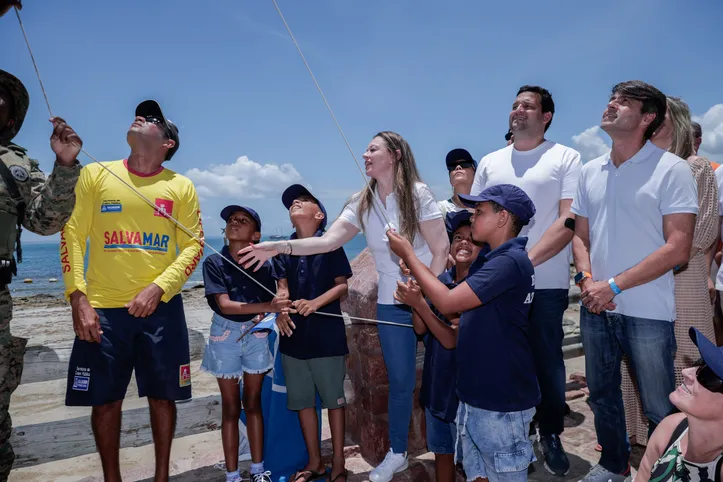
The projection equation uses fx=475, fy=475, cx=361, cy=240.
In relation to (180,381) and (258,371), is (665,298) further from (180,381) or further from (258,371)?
(180,381)

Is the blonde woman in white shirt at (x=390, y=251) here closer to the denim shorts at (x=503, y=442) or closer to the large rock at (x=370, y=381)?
the large rock at (x=370, y=381)

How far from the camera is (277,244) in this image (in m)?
3.43

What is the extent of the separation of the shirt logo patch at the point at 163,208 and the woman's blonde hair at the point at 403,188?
4.39ft

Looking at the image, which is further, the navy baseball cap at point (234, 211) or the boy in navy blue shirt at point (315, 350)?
the navy baseball cap at point (234, 211)

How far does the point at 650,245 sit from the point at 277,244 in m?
2.42

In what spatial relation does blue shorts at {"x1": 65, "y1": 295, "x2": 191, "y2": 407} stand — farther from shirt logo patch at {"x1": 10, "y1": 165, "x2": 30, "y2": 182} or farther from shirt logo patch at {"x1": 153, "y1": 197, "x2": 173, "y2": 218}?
shirt logo patch at {"x1": 10, "y1": 165, "x2": 30, "y2": 182}

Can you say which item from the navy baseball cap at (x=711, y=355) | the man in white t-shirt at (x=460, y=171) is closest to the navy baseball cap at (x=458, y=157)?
the man in white t-shirt at (x=460, y=171)

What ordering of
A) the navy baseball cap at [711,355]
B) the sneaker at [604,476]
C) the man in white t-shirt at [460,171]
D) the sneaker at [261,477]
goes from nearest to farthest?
the navy baseball cap at [711,355]
the sneaker at [604,476]
the sneaker at [261,477]
the man in white t-shirt at [460,171]

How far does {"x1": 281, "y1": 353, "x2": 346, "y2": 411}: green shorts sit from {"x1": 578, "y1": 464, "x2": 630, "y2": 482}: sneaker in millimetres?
1740

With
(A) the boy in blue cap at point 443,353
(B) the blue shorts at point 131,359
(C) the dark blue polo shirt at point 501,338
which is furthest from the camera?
(B) the blue shorts at point 131,359

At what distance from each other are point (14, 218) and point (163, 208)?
2.83 ft

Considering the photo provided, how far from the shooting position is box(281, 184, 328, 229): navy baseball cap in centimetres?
380

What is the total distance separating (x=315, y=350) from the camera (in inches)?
135

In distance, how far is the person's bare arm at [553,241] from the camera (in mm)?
3322
